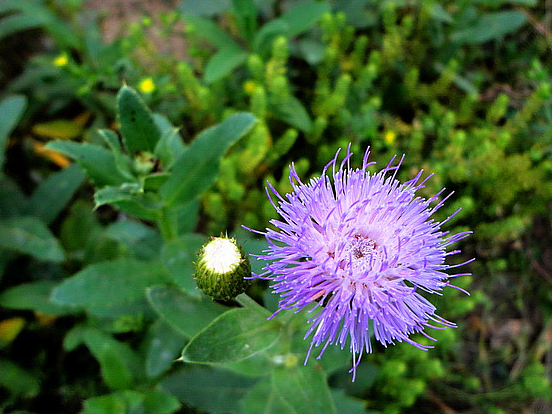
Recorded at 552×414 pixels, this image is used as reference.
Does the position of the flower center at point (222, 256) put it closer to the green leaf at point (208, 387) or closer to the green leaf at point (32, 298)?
the green leaf at point (208, 387)

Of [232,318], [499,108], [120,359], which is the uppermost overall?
[499,108]

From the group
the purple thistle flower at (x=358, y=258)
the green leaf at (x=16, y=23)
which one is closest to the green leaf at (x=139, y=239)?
the purple thistle flower at (x=358, y=258)

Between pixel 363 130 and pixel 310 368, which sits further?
pixel 363 130

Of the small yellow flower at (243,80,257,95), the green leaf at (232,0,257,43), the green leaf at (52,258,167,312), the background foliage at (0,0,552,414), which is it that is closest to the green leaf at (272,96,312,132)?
the background foliage at (0,0,552,414)

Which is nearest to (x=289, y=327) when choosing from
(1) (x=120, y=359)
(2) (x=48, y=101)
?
(1) (x=120, y=359)

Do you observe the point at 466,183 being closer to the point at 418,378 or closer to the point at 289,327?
the point at 418,378

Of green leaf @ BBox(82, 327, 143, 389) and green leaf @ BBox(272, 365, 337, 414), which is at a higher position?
green leaf @ BBox(272, 365, 337, 414)

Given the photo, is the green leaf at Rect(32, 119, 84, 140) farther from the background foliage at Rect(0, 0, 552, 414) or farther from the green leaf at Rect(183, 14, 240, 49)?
the green leaf at Rect(183, 14, 240, 49)
